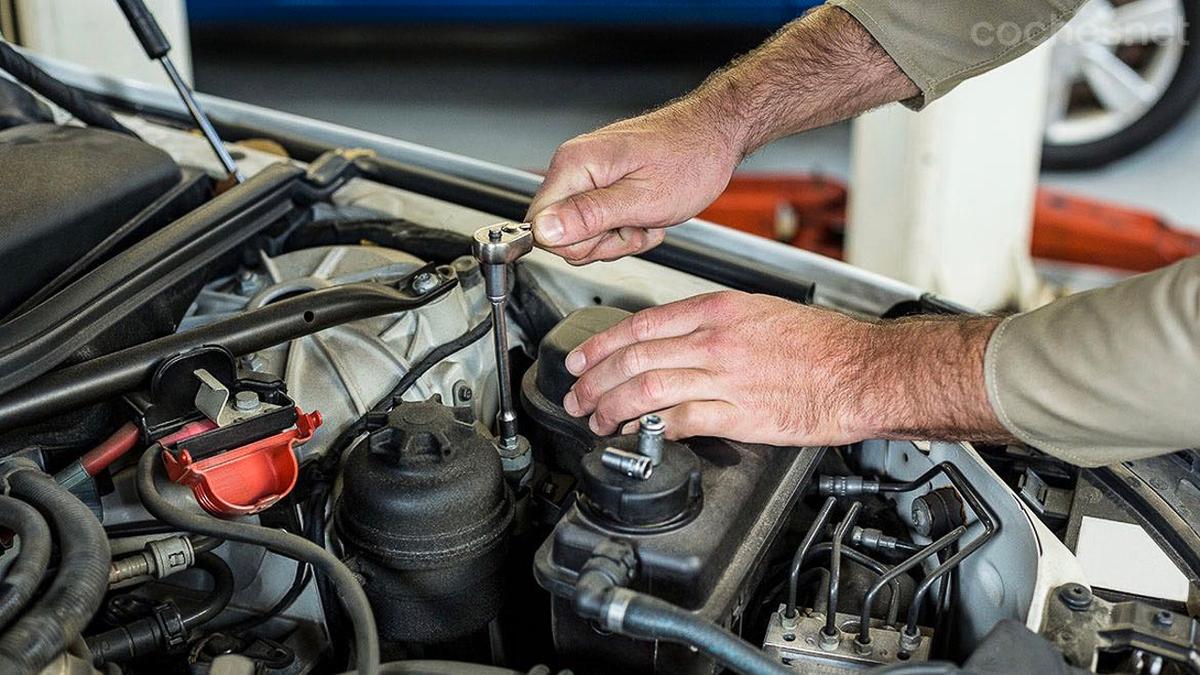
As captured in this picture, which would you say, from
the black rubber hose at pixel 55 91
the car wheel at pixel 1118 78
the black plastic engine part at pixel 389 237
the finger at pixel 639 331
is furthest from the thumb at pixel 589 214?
the car wheel at pixel 1118 78

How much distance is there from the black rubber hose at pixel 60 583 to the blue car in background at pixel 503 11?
3228mm

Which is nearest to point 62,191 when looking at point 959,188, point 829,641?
point 829,641

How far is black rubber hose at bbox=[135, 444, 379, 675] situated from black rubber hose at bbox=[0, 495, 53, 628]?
86 millimetres

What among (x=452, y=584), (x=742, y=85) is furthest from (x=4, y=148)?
(x=742, y=85)

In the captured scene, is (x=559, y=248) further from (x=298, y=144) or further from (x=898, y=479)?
(x=298, y=144)

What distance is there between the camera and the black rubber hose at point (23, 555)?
2.44ft

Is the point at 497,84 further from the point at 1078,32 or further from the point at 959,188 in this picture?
the point at 959,188

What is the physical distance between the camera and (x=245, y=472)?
965 millimetres

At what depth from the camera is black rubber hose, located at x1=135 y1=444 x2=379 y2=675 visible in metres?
0.80

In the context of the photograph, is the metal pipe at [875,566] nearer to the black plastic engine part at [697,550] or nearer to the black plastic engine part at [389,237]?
the black plastic engine part at [697,550]

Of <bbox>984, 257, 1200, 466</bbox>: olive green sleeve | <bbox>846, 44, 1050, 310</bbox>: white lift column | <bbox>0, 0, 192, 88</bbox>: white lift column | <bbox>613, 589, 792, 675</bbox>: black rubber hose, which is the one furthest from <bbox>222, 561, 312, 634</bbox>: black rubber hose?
<bbox>846, 44, 1050, 310</bbox>: white lift column

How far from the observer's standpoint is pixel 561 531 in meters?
0.87

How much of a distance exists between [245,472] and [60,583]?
0.69 feet

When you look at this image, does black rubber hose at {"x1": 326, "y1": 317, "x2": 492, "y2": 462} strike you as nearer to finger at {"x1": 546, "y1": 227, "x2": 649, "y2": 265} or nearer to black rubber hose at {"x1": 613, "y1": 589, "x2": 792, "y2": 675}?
finger at {"x1": 546, "y1": 227, "x2": 649, "y2": 265}
